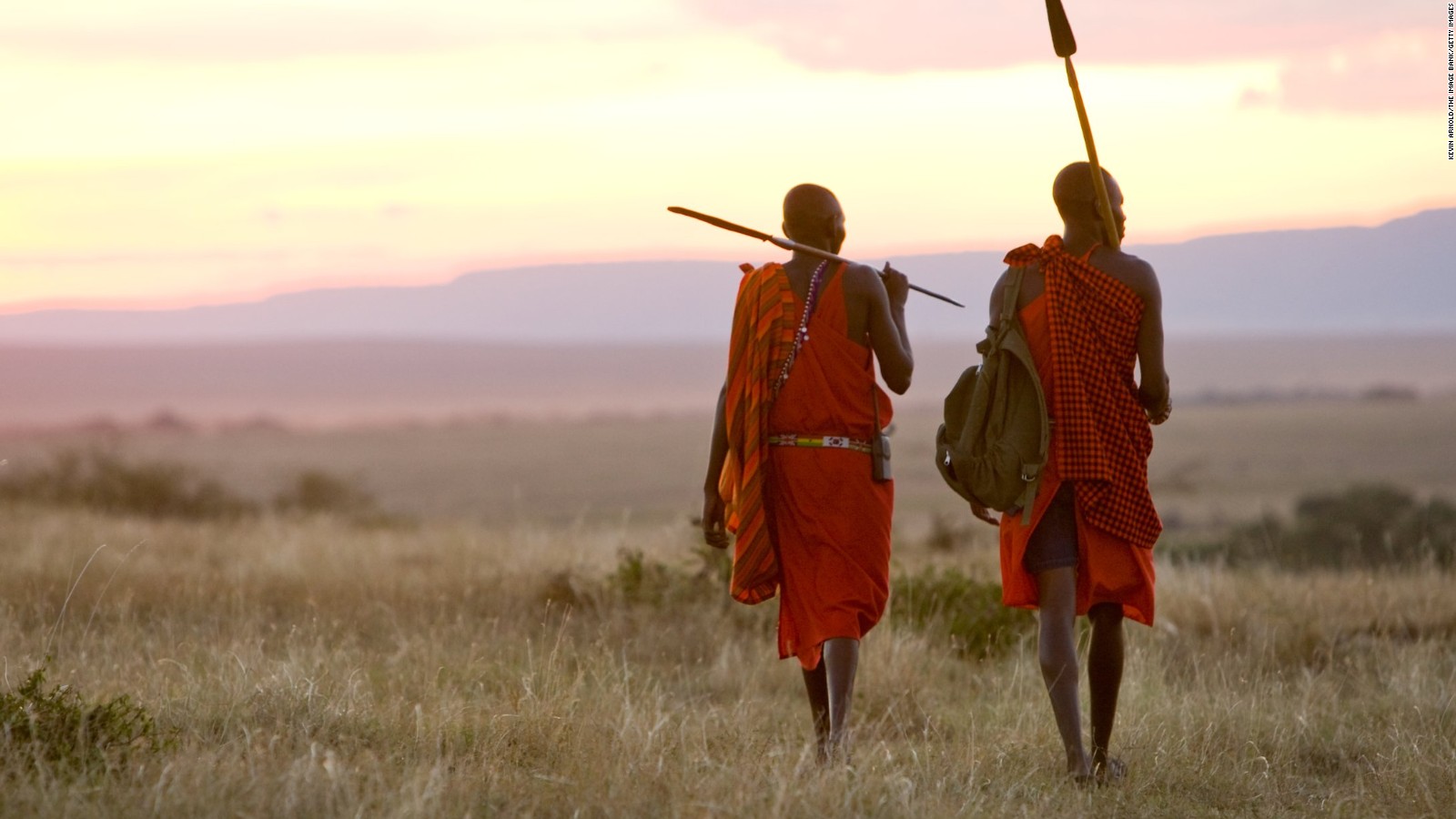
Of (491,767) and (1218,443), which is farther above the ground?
(491,767)

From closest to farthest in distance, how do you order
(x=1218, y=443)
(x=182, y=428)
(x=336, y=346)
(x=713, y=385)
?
1. (x=1218, y=443)
2. (x=182, y=428)
3. (x=713, y=385)
4. (x=336, y=346)

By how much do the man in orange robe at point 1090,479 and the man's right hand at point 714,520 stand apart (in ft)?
3.65

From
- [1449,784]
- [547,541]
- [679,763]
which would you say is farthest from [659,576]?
[1449,784]

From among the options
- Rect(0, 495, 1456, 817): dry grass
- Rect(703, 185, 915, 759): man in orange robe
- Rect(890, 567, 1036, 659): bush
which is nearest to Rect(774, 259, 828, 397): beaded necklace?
Rect(703, 185, 915, 759): man in orange robe

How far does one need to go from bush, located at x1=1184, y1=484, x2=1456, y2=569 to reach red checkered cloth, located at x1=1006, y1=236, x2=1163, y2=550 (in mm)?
8641

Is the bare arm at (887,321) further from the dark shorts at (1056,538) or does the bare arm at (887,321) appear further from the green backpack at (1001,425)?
the dark shorts at (1056,538)

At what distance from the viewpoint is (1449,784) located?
588cm

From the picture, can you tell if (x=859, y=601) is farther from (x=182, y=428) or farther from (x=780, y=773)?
(x=182, y=428)

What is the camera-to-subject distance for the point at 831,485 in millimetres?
6211

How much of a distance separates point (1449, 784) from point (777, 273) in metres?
3.00

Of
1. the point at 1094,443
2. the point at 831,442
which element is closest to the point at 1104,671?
the point at 1094,443

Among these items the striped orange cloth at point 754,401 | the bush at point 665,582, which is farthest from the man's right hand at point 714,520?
the bush at point 665,582

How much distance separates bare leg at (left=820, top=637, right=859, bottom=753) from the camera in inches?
240

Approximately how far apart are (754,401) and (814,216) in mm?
748
